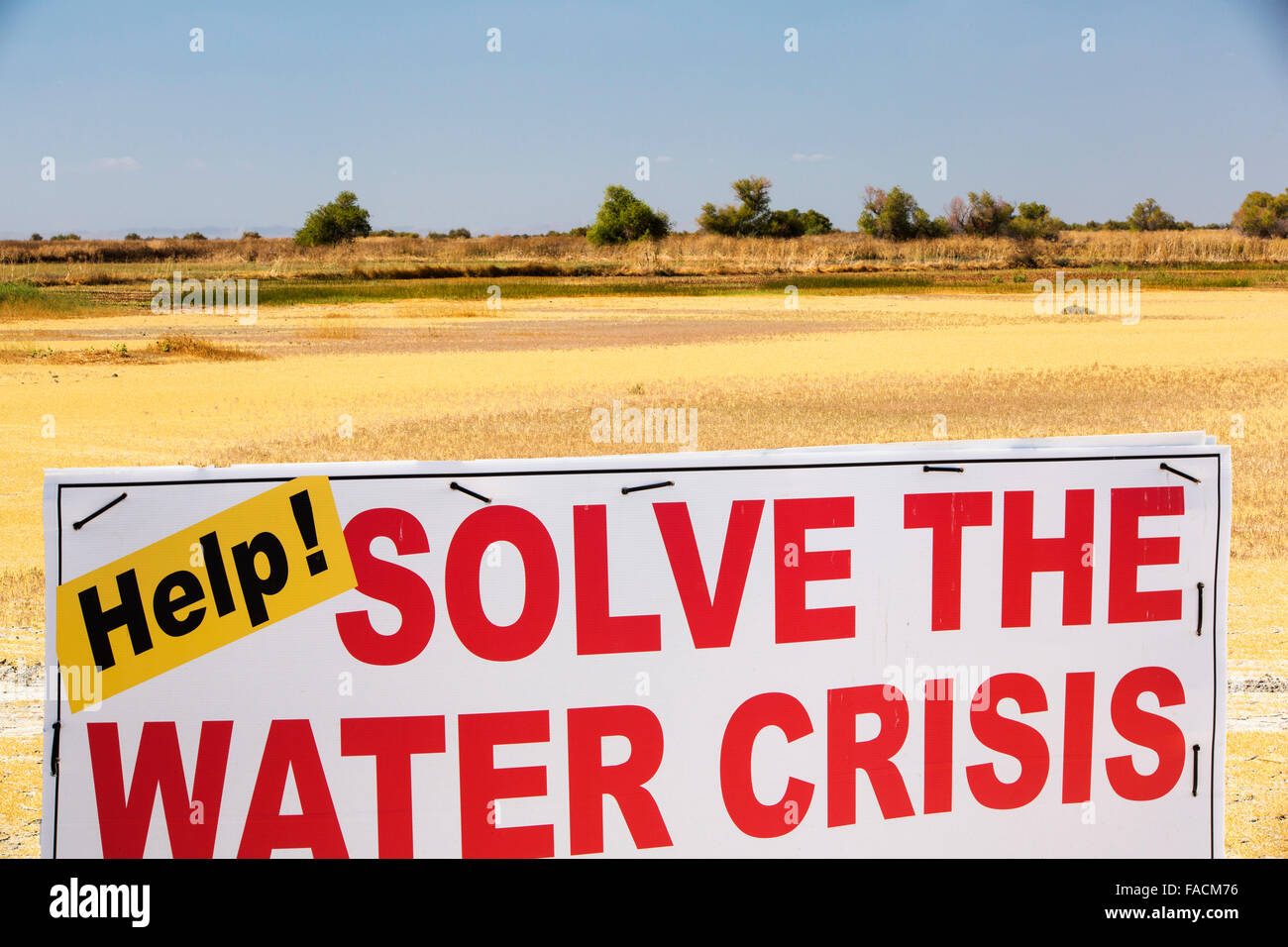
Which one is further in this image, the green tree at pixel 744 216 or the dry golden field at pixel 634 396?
the green tree at pixel 744 216

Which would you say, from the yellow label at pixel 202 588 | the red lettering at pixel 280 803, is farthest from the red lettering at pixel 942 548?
the red lettering at pixel 280 803

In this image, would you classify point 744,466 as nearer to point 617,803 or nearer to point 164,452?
point 617,803

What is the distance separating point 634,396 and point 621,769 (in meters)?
18.8

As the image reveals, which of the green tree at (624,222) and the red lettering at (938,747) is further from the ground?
the green tree at (624,222)

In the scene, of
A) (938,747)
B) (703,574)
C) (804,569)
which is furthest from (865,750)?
(703,574)

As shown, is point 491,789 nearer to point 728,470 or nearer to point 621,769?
point 621,769

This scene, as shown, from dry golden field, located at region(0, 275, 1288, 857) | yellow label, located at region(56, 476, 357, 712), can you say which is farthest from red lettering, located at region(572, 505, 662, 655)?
dry golden field, located at region(0, 275, 1288, 857)

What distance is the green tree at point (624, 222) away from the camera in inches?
3043

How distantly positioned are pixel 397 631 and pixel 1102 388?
21.3m

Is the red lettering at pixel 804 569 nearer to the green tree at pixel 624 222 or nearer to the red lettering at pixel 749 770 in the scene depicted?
the red lettering at pixel 749 770

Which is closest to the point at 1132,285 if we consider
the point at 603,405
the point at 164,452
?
the point at 603,405

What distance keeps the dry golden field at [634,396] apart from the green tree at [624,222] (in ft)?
117

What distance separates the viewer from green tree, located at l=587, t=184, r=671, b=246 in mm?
77300
